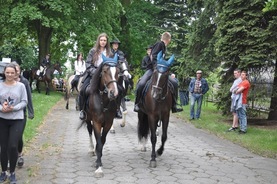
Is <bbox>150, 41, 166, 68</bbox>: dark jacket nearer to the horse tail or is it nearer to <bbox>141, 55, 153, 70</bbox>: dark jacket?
<bbox>141, 55, 153, 70</bbox>: dark jacket

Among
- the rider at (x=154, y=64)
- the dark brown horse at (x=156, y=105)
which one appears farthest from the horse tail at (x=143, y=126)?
the rider at (x=154, y=64)

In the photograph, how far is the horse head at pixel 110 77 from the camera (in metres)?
7.16

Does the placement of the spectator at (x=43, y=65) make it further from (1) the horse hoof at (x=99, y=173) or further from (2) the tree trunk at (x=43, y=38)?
(1) the horse hoof at (x=99, y=173)

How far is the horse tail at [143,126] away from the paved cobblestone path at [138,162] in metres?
0.44

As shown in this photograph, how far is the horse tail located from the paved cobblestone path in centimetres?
44

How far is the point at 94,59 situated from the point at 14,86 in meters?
2.41

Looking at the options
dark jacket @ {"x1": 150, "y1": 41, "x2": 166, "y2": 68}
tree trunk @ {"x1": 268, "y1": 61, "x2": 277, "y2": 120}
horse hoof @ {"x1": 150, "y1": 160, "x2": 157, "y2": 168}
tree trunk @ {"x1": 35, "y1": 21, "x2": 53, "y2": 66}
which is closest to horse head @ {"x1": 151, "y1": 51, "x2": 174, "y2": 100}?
dark jacket @ {"x1": 150, "y1": 41, "x2": 166, "y2": 68}

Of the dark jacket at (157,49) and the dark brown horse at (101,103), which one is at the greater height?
the dark jacket at (157,49)

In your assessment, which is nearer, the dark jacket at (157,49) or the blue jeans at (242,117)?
the dark jacket at (157,49)

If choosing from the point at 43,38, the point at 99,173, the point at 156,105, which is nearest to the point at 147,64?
the point at 156,105

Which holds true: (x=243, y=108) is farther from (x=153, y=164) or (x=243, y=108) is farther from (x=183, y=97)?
(x=183, y=97)

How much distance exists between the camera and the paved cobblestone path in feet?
23.1

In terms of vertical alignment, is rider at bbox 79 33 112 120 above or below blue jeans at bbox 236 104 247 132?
above

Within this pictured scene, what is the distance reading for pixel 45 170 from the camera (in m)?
7.49
